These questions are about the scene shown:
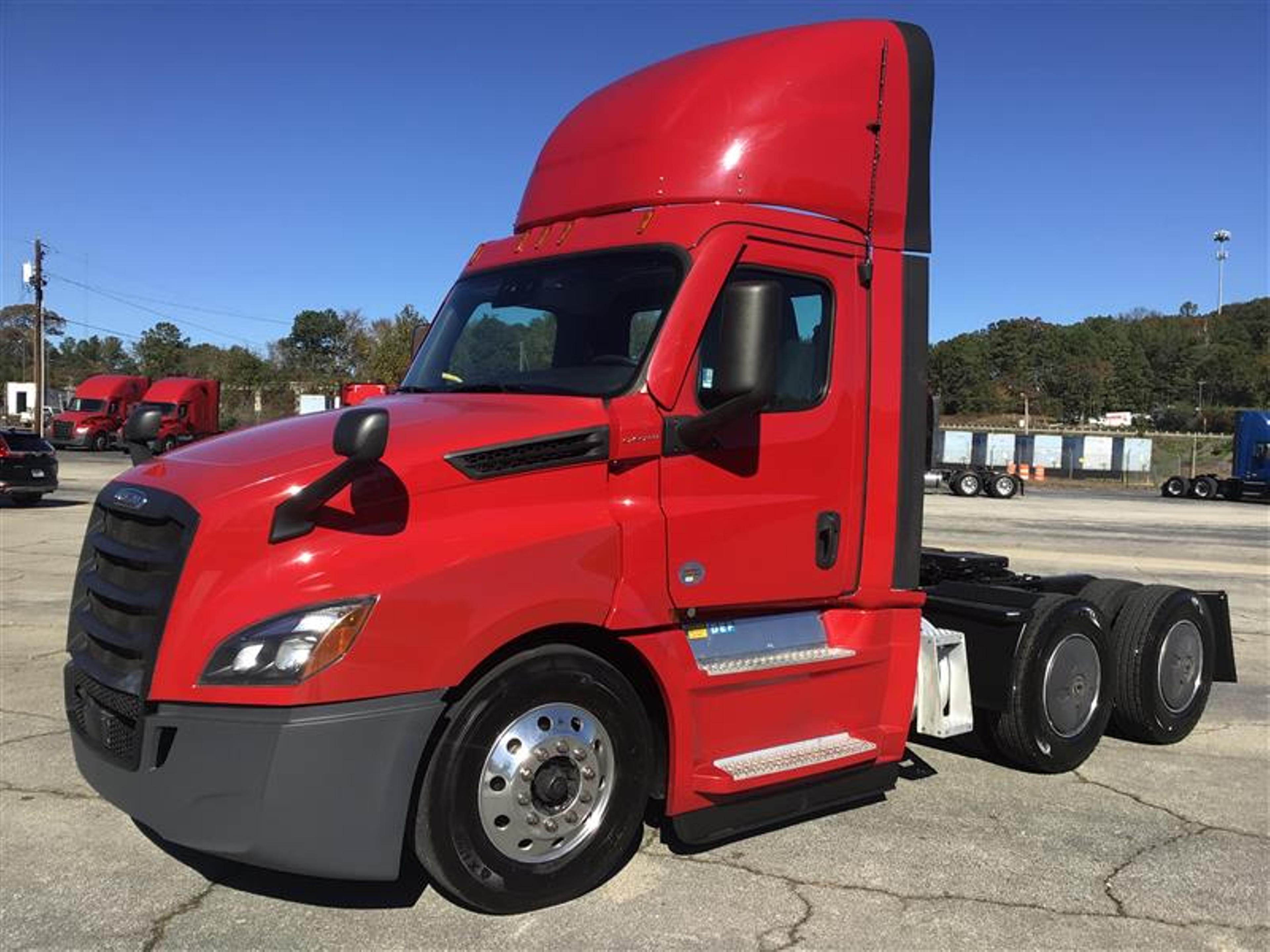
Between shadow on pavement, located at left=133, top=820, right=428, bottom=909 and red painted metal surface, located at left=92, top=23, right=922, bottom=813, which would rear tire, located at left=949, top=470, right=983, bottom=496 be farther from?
shadow on pavement, located at left=133, top=820, right=428, bottom=909

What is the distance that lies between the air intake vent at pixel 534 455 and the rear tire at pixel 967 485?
32.6 meters

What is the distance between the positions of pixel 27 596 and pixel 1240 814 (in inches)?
403

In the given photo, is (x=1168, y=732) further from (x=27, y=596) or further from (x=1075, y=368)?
(x=1075, y=368)

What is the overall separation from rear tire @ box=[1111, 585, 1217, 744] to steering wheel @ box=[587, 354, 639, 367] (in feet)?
12.3

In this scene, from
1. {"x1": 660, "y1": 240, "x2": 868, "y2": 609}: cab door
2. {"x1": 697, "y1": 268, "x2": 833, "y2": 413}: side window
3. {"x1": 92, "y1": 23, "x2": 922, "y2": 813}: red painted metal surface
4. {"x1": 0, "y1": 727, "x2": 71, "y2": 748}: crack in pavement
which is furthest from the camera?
{"x1": 0, "y1": 727, "x2": 71, "y2": 748}: crack in pavement

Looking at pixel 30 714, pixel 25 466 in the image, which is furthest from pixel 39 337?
pixel 30 714

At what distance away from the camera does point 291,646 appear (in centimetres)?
292

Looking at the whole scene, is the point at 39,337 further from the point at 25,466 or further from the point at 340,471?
the point at 340,471

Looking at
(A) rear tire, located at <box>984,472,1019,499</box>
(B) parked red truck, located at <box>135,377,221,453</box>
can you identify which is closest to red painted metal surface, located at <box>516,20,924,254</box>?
(A) rear tire, located at <box>984,472,1019,499</box>

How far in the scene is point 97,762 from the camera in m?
3.26

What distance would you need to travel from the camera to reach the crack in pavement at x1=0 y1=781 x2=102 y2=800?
4477 mm

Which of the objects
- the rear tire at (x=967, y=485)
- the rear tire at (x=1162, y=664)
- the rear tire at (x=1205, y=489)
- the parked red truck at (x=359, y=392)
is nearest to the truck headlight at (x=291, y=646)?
the parked red truck at (x=359, y=392)

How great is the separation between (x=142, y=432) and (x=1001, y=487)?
32.8m

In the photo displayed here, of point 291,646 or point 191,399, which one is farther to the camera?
point 191,399
